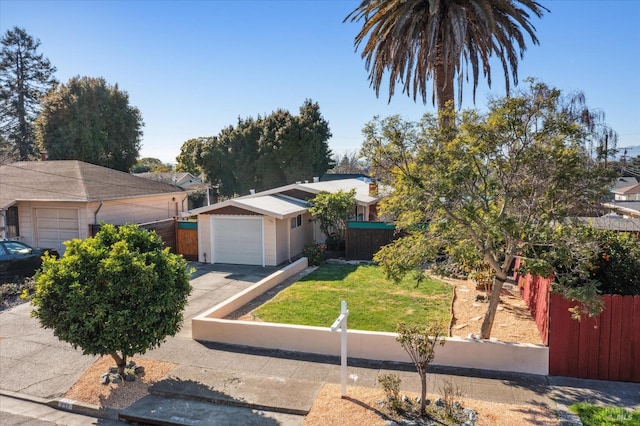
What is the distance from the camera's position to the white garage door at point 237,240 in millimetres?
17875

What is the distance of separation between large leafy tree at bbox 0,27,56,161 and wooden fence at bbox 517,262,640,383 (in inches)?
1917

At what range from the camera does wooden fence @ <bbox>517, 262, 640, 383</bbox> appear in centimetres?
754

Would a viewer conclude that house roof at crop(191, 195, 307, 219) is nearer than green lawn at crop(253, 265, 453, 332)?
No

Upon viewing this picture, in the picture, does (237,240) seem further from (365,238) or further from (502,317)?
(502,317)

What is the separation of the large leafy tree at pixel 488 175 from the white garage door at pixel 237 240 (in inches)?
380

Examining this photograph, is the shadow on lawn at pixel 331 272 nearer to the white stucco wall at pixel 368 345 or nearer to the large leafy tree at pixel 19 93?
the white stucco wall at pixel 368 345

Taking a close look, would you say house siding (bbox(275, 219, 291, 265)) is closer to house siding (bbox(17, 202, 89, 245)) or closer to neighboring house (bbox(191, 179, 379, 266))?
neighboring house (bbox(191, 179, 379, 266))

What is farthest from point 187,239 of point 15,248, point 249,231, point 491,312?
point 491,312

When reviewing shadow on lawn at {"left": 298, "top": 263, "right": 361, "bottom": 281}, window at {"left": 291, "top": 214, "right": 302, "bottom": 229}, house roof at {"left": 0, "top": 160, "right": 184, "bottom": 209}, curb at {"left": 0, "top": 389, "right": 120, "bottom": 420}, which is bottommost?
curb at {"left": 0, "top": 389, "right": 120, "bottom": 420}

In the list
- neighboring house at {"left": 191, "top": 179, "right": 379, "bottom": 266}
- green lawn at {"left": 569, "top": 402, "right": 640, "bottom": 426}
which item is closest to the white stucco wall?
green lawn at {"left": 569, "top": 402, "right": 640, "bottom": 426}

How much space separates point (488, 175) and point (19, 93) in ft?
161

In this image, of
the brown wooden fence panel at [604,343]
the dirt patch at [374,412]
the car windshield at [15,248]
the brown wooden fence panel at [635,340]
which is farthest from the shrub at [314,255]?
the brown wooden fence panel at [635,340]

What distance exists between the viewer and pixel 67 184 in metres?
19.3

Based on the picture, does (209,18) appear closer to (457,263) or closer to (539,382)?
(457,263)
